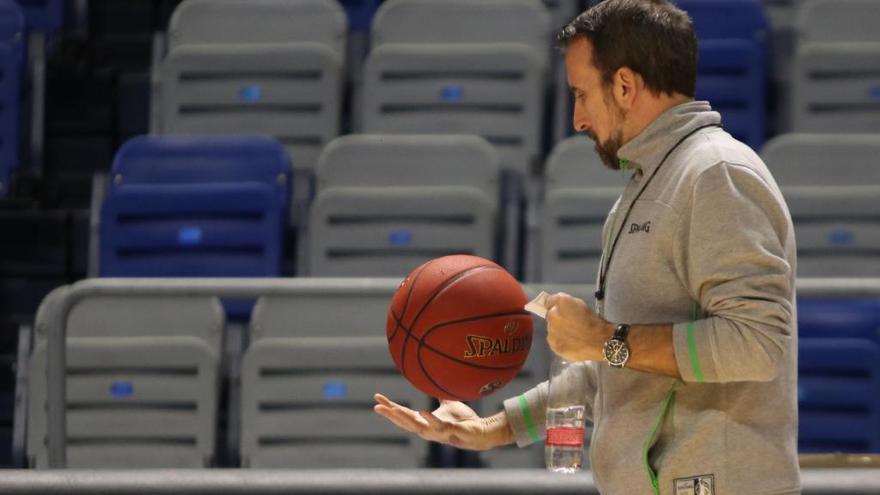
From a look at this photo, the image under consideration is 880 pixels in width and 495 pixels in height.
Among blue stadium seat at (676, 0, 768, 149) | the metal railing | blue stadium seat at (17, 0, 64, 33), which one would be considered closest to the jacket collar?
the metal railing

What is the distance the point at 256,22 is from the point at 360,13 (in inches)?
25.2

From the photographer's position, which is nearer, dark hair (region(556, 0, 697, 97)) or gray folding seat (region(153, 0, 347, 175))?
dark hair (region(556, 0, 697, 97))

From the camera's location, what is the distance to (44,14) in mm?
5832

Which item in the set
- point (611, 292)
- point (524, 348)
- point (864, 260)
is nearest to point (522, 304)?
point (524, 348)

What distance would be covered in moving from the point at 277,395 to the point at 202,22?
1.88 meters

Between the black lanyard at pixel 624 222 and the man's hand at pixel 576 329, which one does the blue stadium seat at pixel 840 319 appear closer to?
the black lanyard at pixel 624 222

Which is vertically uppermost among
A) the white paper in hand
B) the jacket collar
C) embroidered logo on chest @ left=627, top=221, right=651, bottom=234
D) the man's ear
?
the man's ear

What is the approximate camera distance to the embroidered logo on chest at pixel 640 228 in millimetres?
2091

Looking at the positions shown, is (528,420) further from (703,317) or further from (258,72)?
(258,72)

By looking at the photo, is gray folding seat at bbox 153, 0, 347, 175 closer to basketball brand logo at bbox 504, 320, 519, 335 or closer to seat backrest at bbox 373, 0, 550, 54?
seat backrest at bbox 373, 0, 550, 54

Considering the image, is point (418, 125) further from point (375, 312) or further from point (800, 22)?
Answer: point (800, 22)

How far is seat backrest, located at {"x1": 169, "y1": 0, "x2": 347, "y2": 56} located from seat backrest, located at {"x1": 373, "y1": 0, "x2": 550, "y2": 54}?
201mm

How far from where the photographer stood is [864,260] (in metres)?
4.65

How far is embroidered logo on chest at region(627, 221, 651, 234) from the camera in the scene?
2.09 metres
